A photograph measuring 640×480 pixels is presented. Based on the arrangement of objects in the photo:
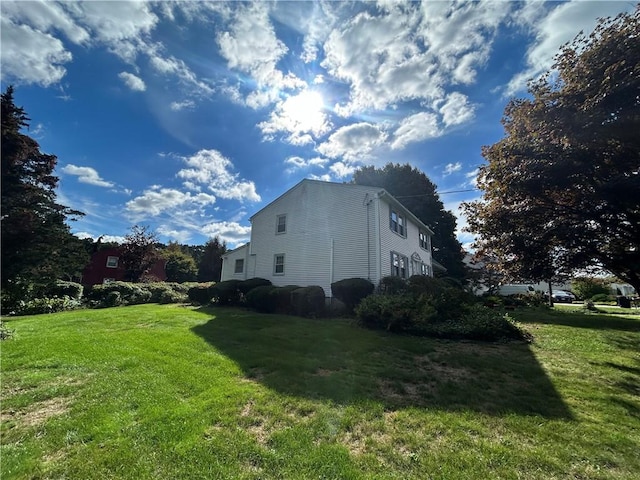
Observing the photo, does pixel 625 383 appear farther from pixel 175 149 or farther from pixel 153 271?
pixel 153 271

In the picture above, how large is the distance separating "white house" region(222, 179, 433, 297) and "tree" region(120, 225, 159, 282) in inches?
586

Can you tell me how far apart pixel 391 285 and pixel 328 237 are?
4594 mm

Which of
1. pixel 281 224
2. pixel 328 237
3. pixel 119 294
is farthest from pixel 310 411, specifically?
pixel 119 294

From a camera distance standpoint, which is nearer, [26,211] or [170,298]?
[26,211]

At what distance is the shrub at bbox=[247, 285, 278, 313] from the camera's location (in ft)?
48.6

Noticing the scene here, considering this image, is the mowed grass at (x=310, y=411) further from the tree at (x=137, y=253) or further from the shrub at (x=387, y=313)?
the tree at (x=137, y=253)

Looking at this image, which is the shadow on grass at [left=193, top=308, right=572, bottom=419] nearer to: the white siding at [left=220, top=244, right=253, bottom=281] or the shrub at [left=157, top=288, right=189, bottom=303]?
the white siding at [left=220, top=244, right=253, bottom=281]

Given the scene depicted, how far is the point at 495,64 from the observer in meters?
10.2

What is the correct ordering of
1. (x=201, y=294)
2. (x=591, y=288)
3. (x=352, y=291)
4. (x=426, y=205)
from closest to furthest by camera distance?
1. (x=352, y=291)
2. (x=201, y=294)
3. (x=591, y=288)
4. (x=426, y=205)

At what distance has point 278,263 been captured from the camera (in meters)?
19.0

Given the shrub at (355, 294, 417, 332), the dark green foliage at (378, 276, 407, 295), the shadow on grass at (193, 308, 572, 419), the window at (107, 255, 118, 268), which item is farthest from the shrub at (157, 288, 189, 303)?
the window at (107, 255, 118, 268)

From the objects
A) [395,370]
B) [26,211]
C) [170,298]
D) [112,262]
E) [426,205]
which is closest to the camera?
[395,370]

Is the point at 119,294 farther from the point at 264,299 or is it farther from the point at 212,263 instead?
the point at 212,263

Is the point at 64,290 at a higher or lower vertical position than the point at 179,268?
lower
